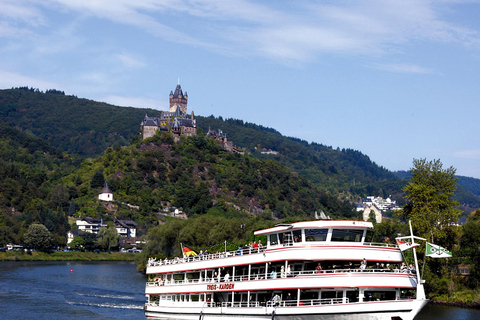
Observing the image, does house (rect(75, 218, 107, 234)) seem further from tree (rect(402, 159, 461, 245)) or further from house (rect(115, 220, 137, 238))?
tree (rect(402, 159, 461, 245))

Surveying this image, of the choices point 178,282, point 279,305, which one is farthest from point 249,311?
point 178,282

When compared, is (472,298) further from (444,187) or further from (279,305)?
(279,305)

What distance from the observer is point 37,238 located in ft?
447

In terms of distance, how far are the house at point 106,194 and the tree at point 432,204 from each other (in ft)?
427

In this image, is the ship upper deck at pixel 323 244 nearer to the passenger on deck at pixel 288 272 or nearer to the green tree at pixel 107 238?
the passenger on deck at pixel 288 272

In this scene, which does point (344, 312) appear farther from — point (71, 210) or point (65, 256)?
point (71, 210)

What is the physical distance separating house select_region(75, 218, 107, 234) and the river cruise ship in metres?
129

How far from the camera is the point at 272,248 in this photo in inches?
1534

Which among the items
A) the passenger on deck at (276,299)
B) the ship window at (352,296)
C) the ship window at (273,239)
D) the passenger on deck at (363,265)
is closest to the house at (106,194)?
the ship window at (273,239)

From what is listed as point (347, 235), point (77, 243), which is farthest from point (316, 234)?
point (77, 243)

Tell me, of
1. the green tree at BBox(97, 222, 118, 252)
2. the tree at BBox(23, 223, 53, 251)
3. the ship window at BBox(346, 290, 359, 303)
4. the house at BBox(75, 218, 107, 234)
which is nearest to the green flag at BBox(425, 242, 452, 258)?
the ship window at BBox(346, 290, 359, 303)

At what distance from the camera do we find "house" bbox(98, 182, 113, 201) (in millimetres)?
187863

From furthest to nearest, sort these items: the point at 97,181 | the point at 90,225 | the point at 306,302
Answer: the point at 97,181, the point at 90,225, the point at 306,302

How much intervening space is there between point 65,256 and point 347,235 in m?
112
